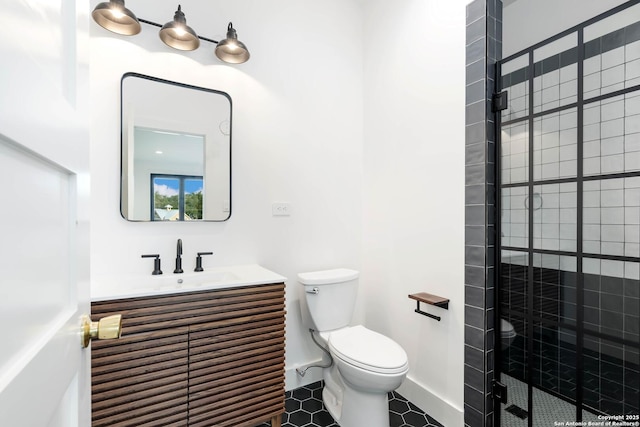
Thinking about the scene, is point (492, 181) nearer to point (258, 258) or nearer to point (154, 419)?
point (258, 258)

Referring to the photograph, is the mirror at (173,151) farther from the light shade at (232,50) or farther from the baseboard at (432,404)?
the baseboard at (432,404)

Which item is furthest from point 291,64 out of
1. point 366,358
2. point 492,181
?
point 366,358

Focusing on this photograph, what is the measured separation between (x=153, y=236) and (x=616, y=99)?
2.20 metres

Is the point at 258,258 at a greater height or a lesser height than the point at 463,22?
lesser

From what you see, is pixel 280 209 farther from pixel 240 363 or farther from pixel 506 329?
pixel 506 329

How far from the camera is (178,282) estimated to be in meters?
1.69

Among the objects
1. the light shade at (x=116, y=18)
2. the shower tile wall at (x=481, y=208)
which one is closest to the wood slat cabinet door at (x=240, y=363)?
the shower tile wall at (x=481, y=208)

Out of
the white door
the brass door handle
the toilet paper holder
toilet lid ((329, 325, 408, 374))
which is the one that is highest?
the white door

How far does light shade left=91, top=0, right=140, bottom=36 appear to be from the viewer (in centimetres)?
150

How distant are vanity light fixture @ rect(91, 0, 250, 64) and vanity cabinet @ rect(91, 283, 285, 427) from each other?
1359 mm

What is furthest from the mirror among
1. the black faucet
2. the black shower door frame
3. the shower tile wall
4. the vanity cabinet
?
the black shower door frame

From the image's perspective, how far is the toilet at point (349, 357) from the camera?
1.51 m

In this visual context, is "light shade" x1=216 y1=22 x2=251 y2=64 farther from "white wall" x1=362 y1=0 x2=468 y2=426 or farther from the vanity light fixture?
"white wall" x1=362 y1=0 x2=468 y2=426

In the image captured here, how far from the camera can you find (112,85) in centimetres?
166
